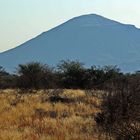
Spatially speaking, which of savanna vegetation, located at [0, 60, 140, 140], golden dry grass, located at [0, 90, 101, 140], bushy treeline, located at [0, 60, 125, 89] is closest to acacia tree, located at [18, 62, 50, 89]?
bushy treeline, located at [0, 60, 125, 89]

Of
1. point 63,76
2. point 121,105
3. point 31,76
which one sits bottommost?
point 121,105

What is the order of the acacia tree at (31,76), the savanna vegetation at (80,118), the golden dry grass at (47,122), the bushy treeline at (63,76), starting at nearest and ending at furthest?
the savanna vegetation at (80,118)
the golden dry grass at (47,122)
the acacia tree at (31,76)
the bushy treeline at (63,76)

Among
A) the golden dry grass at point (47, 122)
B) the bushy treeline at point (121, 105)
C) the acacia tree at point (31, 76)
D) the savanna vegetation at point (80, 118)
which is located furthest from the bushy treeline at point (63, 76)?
the bushy treeline at point (121, 105)

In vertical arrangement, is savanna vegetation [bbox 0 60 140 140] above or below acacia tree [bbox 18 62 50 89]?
below

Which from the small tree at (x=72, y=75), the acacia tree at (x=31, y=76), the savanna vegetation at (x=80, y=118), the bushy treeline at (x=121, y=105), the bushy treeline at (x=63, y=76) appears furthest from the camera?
the small tree at (x=72, y=75)

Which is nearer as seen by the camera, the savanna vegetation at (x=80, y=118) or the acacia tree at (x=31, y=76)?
the savanna vegetation at (x=80, y=118)

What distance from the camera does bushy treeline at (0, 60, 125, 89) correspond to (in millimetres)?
33188

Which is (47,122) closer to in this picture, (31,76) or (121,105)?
(121,105)

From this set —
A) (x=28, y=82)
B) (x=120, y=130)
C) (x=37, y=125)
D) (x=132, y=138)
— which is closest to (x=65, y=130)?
(x=37, y=125)

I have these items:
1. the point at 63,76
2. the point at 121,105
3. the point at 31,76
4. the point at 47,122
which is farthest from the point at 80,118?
the point at 63,76

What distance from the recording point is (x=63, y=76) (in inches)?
1389

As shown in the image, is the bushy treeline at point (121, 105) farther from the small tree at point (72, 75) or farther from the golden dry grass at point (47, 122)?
the small tree at point (72, 75)

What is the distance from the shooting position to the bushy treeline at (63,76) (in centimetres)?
3319

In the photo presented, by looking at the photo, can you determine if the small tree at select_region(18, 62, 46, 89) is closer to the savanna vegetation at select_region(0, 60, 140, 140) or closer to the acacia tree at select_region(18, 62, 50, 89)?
the acacia tree at select_region(18, 62, 50, 89)
